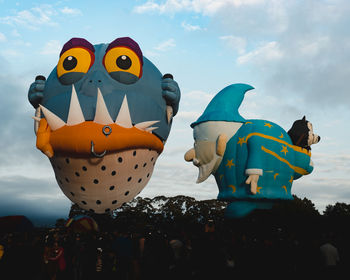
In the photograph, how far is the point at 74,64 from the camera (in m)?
11.2

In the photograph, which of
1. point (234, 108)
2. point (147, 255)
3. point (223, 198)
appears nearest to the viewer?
point (147, 255)

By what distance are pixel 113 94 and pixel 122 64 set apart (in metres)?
0.91

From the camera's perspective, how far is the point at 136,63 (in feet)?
37.2

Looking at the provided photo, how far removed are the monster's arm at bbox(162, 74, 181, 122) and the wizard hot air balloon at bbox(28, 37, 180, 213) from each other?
1.1 inches

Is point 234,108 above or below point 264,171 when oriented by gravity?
above

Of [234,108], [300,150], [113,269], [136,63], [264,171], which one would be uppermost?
[136,63]

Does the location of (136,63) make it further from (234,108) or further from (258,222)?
(258,222)

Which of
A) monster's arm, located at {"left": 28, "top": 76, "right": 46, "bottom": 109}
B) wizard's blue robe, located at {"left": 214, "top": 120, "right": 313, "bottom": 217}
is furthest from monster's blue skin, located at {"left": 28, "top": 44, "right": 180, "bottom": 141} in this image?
wizard's blue robe, located at {"left": 214, "top": 120, "right": 313, "bottom": 217}

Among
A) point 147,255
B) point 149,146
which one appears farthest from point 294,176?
point 147,255

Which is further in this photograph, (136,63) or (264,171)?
(136,63)

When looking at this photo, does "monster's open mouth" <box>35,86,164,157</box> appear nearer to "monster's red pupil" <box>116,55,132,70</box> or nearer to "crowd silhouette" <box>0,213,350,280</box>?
"monster's red pupil" <box>116,55,132,70</box>

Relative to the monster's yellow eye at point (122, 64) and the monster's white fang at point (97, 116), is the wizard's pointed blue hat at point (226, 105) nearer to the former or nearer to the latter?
the monster's white fang at point (97, 116)

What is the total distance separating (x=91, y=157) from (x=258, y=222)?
452 centimetres

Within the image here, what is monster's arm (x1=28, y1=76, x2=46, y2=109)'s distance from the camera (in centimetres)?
1196
